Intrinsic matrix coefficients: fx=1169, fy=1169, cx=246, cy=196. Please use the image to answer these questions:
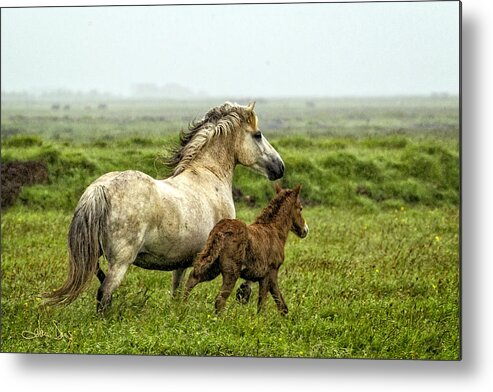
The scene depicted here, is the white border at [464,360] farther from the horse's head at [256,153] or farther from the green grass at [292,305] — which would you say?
the horse's head at [256,153]

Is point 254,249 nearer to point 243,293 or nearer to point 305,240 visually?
point 243,293

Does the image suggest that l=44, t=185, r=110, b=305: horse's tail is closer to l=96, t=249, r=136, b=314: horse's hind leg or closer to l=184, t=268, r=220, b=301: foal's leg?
l=96, t=249, r=136, b=314: horse's hind leg

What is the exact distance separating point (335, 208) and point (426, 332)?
3.90 ft

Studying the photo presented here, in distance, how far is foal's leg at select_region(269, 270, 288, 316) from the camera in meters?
7.54

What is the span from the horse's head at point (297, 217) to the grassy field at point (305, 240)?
1.19ft

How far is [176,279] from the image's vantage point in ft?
25.4

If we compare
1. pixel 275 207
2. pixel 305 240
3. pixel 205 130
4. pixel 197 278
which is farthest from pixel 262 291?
pixel 205 130

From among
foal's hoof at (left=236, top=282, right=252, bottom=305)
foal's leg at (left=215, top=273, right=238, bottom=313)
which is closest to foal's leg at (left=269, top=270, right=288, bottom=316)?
foal's hoof at (left=236, top=282, right=252, bottom=305)

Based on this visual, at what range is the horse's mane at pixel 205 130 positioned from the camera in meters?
7.85

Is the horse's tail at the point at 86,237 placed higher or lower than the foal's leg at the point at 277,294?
higher

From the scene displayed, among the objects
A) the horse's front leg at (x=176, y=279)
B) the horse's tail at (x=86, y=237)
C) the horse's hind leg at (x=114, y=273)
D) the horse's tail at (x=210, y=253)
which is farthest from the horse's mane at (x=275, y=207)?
the horse's tail at (x=86, y=237)

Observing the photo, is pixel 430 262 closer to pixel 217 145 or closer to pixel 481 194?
Result: pixel 481 194

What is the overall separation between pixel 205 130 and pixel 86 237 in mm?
1156

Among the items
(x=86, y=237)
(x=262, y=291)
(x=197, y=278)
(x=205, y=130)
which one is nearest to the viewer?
(x=86, y=237)
